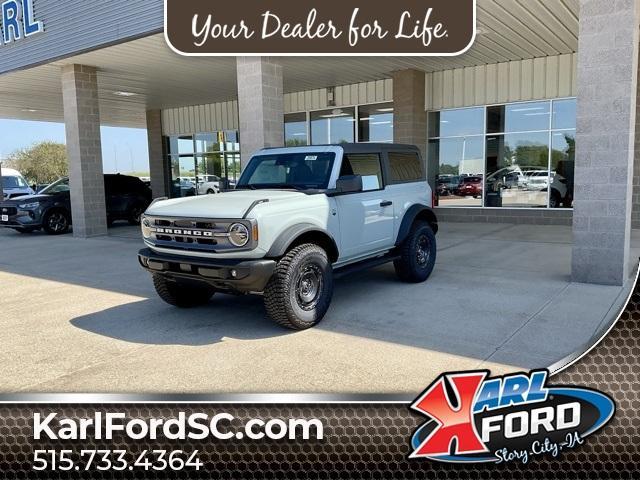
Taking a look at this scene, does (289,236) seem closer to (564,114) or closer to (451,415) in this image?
(451,415)

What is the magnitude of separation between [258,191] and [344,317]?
174 centimetres

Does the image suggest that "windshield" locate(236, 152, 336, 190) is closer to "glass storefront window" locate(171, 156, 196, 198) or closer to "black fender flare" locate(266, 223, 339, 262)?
"black fender flare" locate(266, 223, 339, 262)

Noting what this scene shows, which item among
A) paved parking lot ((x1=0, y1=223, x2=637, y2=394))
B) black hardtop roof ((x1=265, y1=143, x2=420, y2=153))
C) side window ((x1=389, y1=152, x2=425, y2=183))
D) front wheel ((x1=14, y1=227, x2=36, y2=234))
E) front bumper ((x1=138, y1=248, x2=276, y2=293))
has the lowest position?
paved parking lot ((x1=0, y1=223, x2=637, y2=394))

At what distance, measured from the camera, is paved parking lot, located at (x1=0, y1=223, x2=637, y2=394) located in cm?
414

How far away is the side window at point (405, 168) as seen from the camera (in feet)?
22.9

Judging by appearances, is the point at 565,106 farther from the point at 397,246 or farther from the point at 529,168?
the point at 397,246

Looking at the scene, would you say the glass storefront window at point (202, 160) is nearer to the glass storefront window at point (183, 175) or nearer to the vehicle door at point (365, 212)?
the glass storefront window at point (183, 175)

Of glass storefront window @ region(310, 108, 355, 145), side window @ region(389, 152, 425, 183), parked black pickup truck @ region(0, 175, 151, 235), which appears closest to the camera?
side window @ region(389, 152, 425, 183)

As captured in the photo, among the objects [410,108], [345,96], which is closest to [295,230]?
[410,108]

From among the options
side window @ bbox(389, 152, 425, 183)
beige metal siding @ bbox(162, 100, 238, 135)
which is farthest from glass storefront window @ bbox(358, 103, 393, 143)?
side window @ bbox(389, 152, 425, 183)

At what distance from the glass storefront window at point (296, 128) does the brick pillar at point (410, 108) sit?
3.93m

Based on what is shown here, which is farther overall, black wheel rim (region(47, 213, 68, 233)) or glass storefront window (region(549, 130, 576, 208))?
black wheel rim (region(47, 213, 68, 233))

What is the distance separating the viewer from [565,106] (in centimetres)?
1347

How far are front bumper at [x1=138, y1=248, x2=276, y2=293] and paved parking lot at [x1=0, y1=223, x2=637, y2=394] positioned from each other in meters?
0.55
